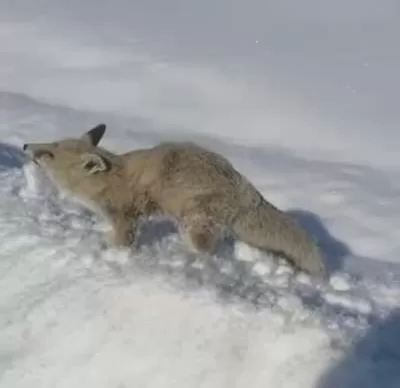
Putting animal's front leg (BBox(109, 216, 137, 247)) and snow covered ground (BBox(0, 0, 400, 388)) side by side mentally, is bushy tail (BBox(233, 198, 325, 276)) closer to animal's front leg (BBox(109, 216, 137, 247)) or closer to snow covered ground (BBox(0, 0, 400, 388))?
snow covered ground (BBox(0, 0, 400, 388))

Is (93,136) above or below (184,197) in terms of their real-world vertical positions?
above

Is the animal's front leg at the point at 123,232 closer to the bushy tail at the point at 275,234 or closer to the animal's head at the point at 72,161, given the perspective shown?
the animal's head at the point at 72,161

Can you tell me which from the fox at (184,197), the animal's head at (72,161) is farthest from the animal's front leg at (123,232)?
the animal's head at (72,161)

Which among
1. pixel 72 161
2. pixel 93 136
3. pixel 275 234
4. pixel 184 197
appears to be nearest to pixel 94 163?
pixel 72 161

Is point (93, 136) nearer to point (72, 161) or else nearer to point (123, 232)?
point (72, 161)

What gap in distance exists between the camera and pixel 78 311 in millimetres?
4574

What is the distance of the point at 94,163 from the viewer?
5.26 metres

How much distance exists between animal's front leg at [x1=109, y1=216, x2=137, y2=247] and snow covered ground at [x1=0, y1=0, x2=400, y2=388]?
0.07 m

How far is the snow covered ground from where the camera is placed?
170 inches

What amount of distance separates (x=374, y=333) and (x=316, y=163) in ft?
7.14

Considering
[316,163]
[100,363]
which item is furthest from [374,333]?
[316,163]

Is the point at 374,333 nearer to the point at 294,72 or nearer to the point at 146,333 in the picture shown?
the point at 146,333

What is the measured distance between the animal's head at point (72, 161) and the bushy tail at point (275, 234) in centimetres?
73

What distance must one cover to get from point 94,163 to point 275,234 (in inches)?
37.8
